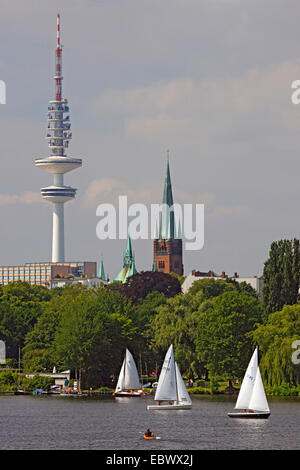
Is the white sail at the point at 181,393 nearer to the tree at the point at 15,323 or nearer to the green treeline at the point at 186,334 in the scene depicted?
the green treeline at the point at 186,334

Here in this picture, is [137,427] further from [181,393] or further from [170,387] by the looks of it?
[170,387]

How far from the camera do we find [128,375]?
472 feet

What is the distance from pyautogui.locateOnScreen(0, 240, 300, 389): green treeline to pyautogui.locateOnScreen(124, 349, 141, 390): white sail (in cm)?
573

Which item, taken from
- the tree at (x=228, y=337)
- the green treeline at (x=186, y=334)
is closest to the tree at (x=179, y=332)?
the green treeline at (x=186, y=334)

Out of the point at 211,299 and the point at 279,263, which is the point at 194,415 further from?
the point at 211,299

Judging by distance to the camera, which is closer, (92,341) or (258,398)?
(258,398)

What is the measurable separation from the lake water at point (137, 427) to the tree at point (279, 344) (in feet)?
16.4

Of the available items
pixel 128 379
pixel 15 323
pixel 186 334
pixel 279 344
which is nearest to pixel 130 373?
pixel 128 379

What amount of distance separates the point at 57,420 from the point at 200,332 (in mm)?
42959

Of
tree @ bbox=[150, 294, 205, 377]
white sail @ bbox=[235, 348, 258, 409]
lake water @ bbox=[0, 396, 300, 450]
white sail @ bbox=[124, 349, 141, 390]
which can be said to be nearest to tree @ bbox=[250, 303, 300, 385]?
lake water @ bbox=[0, 396, 300, 450]

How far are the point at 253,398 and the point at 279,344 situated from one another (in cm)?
2880

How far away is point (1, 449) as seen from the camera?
8531cm
